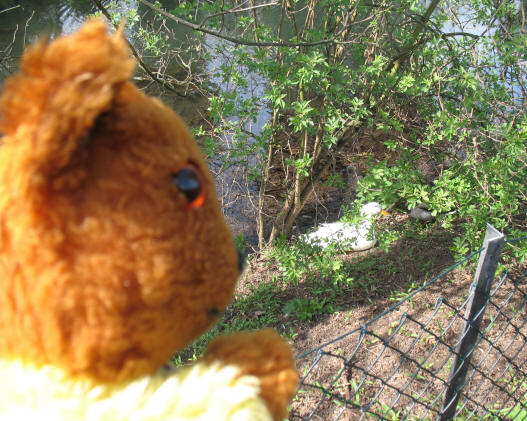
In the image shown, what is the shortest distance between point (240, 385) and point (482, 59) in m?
3.20

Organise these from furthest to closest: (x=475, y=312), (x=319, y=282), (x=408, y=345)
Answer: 1. (x=319, y=282)
2. (x=408, y=345)
3. (x=475, y=312)

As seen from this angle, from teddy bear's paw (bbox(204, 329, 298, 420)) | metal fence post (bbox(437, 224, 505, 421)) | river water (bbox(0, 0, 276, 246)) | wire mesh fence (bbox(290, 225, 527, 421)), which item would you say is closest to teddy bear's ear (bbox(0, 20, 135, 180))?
teddy bear's paw (bbox(204, 329, 298, 420))

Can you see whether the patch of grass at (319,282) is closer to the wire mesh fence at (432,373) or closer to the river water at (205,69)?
the wire mesh fence at (432,373)

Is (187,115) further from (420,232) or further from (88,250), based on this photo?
(88,250)

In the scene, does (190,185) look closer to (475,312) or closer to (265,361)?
(265,361)

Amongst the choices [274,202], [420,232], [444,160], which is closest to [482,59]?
[444,160]

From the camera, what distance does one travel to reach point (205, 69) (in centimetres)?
527

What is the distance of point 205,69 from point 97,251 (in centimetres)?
506

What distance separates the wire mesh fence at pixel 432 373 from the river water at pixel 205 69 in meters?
1.82

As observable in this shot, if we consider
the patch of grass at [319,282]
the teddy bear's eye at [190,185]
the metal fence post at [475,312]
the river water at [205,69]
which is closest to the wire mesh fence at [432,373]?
the metal fence post at [475,312]

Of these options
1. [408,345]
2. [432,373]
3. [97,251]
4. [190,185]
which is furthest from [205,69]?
[97,251]

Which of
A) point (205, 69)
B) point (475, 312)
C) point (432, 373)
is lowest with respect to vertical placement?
point (432, 373)

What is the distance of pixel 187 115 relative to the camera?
6492 mm

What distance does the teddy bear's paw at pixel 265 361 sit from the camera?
0.77m
